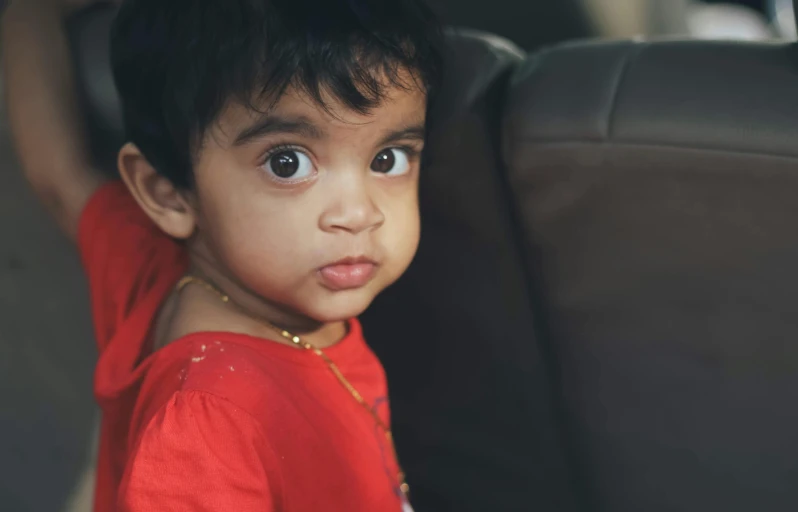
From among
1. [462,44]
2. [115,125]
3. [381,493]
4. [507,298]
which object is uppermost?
[462,44]

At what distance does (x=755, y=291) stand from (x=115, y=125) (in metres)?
0.72

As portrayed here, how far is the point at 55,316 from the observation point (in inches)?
48.3

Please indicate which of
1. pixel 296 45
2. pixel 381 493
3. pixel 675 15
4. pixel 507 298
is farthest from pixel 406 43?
pixel 675 15

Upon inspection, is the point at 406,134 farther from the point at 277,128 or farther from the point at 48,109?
the point at 48,109

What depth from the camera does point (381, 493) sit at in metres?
0.91

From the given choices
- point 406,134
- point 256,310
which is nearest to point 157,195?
point 256,310

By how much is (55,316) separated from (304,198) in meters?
0.59

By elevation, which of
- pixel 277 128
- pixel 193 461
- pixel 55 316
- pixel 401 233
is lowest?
pixel 55 316

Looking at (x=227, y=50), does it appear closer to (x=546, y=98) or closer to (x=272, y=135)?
(x=272, y=135)

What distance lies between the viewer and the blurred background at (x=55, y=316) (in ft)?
3.67

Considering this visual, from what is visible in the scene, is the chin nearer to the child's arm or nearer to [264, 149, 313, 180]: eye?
[264, 149, 313, 180]: eye

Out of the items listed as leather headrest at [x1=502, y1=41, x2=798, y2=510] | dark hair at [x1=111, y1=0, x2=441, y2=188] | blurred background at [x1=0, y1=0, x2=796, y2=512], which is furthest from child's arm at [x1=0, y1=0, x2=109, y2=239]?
leather headrest at [x1=502, y1=41, x2=798, y2=510]

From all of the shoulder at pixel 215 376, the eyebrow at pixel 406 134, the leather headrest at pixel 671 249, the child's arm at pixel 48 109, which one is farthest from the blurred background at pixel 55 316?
the shoulder at pixel 215 376

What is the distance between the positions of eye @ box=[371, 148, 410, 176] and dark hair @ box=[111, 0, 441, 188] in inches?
2.8
